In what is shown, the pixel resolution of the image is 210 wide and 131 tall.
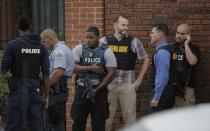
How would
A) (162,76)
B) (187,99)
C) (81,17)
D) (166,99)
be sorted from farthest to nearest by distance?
(81,17) < (187,99) < (166,99) < (162,76)

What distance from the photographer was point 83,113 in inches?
324

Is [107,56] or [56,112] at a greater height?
[107,56]

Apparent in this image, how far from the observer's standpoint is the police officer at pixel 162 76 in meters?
7.75

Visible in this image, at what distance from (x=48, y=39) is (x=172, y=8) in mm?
2107

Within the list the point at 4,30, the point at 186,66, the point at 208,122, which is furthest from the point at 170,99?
the point at 208,122

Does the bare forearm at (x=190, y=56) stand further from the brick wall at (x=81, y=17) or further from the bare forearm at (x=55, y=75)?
the bare forearm at (x=55, y=75)

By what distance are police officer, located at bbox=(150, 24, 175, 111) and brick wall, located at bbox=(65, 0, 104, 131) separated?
1711 millimetres

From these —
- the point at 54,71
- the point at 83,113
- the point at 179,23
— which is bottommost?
the point at 83,113

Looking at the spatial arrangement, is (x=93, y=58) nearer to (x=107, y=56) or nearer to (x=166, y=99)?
(x=107, y=56)

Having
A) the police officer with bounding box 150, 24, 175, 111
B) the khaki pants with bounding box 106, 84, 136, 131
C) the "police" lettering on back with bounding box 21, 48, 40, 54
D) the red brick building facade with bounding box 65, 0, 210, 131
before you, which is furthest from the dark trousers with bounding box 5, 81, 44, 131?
the red brick building facade with bounding box 65, 0, 210, 131

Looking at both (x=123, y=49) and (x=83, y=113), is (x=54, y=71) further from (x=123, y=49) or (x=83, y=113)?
(x=123, y=49)

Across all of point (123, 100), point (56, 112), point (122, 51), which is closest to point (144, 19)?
point (122, 51)

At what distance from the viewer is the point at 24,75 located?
7531mm

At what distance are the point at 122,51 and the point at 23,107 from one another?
6.57ft
